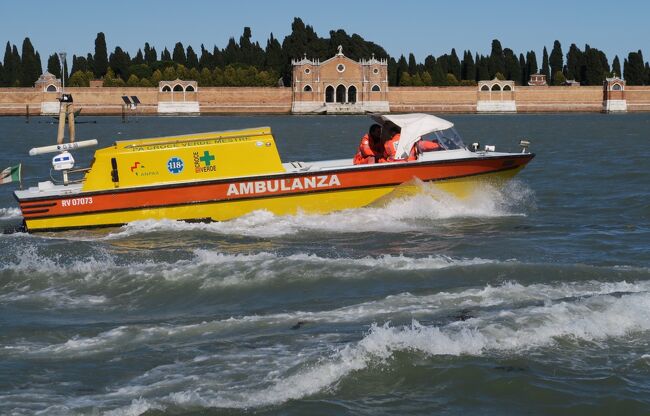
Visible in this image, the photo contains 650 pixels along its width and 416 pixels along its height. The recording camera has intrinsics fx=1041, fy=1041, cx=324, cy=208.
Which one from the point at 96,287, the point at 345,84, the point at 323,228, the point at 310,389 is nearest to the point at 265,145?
the point at 323,228

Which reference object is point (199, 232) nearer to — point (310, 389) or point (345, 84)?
point (310, 389)

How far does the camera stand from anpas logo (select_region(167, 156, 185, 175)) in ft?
46.8

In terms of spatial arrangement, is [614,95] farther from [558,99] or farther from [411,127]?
[411,127]

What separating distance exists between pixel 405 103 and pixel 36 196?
9140cm

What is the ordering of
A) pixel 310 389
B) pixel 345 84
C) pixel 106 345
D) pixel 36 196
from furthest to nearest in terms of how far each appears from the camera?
pixel 345 84 → pixel 36 196 → pixel 106 345 → pixel 310 389

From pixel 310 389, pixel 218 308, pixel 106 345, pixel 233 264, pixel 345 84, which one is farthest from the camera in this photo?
pixel 345 84

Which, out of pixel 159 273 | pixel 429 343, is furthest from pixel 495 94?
pixel 429 343

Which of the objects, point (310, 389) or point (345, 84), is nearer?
point (310, 389)

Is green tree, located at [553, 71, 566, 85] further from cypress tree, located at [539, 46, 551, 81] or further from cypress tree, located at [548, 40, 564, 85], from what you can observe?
cypress tree, located at [539, 46, 551, 81]

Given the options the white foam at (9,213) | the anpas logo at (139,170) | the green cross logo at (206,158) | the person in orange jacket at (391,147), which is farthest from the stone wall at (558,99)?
the anpas logo at (139,170)

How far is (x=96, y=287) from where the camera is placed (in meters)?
10.5

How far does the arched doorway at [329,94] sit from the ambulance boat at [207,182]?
89298 millimetres

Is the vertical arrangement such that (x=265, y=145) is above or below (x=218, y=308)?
A: above

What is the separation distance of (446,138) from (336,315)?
271 inches
